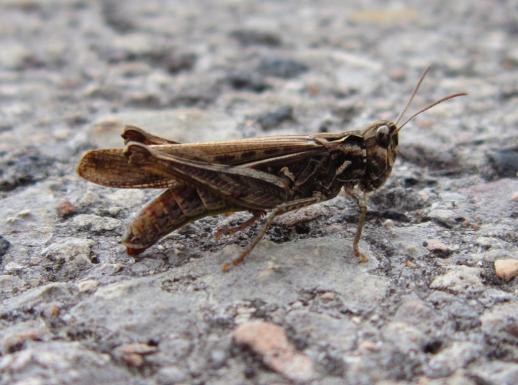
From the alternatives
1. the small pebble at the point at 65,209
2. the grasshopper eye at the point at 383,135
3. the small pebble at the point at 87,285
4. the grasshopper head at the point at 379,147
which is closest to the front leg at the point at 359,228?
the grasshopper head at the point at 379,147

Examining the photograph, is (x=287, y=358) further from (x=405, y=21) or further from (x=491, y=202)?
(x=405, y=21)

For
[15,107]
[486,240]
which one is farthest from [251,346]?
[15,107]

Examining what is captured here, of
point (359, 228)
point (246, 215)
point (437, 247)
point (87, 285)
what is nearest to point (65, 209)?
point (87, 285)

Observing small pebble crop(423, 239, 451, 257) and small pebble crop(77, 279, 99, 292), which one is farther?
small pebble crop(423, 239, 451, 257)

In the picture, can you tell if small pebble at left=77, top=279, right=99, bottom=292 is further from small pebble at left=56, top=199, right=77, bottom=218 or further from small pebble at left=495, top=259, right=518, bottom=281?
small pebble at left=495, top=259, right=518, bottom=281

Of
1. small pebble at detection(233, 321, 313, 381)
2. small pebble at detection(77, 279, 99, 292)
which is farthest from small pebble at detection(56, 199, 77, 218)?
small pebble at detection(233, 321, 313, 381)

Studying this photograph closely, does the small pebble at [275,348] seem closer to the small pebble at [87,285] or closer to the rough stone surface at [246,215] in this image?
the rough stone surface at [246,215]
